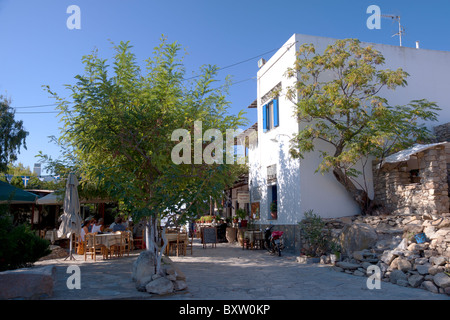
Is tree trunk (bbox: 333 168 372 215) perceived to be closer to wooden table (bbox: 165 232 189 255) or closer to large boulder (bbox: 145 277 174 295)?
wooden table (bbox: 165 232 189 255)

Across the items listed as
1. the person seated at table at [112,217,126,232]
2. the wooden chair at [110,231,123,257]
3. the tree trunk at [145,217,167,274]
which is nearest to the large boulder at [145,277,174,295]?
the tree trunk at [145,217,167,274]

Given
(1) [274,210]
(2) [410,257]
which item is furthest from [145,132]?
(1) [274,210]

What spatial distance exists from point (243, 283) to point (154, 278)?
194 centimetres

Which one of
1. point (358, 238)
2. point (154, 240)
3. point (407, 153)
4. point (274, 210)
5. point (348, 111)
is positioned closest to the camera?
point (154, 240)

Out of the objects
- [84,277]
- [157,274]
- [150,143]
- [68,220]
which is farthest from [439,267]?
[68,220]

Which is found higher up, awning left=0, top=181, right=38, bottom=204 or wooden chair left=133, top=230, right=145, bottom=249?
awning left=0, top=181, right=38, bottom=204

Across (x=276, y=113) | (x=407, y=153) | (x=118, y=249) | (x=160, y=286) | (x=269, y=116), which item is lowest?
(x=118, y=249)

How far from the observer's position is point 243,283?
24.3 ft

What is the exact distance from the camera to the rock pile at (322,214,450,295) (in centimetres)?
663

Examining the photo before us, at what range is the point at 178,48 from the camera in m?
8.07

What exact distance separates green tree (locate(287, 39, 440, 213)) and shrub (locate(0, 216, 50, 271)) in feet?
25.1

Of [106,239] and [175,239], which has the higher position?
[106,239]

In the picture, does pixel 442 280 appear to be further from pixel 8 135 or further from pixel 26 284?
pixel 8 135

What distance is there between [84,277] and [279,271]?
4.54 m
